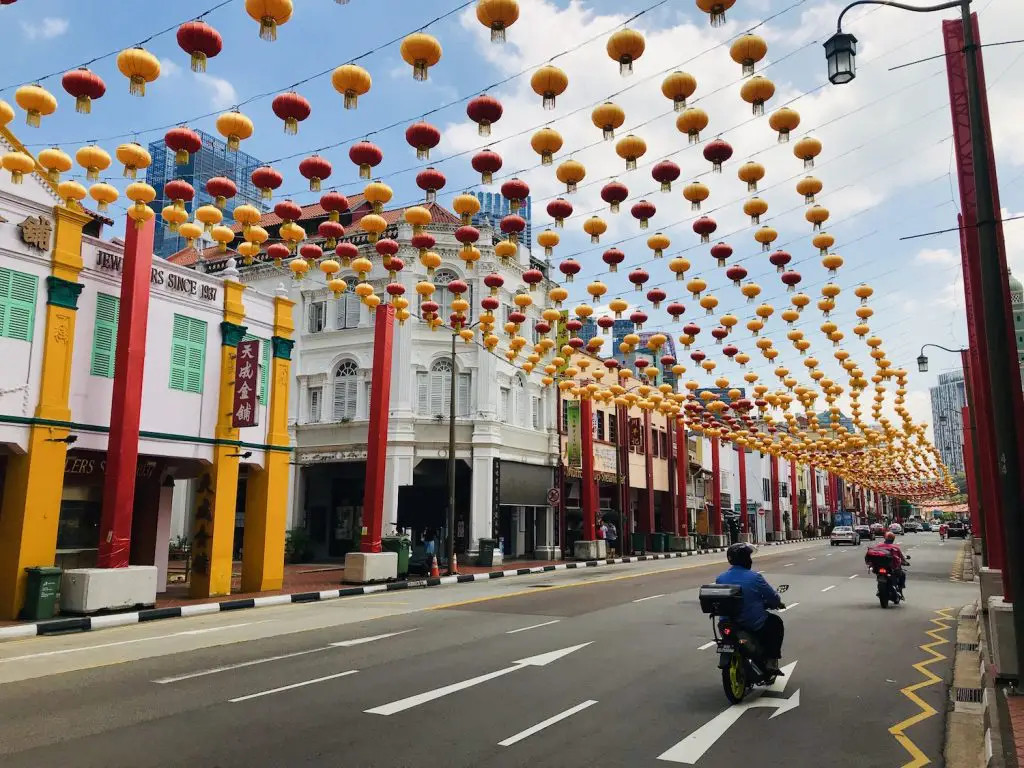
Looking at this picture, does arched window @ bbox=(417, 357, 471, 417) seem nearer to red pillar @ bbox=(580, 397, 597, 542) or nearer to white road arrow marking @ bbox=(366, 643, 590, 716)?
red pillar @ bbox=(580, 397, 597, 542)

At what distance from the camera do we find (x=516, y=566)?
30.3m

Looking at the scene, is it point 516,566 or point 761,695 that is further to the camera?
point 516,566

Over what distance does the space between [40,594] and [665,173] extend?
45.6 ft

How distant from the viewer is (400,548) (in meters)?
24.4

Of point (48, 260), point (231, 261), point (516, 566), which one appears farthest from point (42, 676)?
point (516, 566)

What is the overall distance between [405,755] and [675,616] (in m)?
9.72

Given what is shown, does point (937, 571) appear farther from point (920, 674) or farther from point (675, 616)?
point (920, 674)

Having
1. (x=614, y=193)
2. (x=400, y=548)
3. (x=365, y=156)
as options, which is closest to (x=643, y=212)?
(x=614, y=193)

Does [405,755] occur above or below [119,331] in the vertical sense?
below

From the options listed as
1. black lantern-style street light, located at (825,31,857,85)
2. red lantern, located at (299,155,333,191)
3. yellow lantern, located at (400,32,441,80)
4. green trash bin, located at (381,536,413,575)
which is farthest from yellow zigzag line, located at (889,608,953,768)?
green trash bin, located at (381,536,413,575)

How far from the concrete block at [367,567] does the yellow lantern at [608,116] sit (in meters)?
16.5

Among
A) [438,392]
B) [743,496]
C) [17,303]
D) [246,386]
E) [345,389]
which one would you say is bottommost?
[743,496]

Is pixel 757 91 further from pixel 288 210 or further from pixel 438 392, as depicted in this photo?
pixel 438 392

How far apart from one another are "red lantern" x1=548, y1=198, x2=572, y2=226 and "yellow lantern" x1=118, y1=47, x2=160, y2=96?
5.47 m
